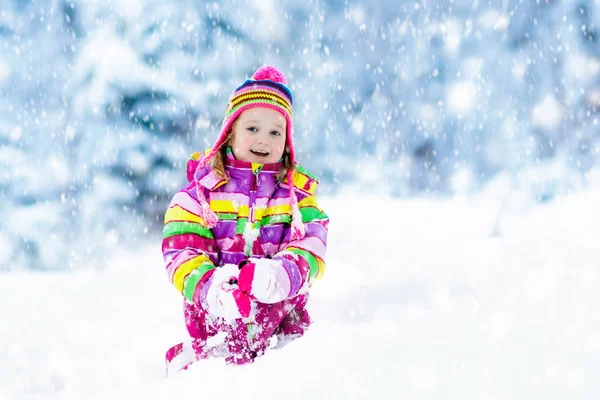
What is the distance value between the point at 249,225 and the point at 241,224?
1.7 inches

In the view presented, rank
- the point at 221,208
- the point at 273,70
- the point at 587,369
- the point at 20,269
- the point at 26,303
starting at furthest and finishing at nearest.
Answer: the point at 20,269 → the point at 26,303 → the point at 273,70 → the point at 221,208 → the point at 587,369

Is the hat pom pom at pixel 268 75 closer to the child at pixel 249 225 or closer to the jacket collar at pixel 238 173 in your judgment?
the child at pixel 249 225

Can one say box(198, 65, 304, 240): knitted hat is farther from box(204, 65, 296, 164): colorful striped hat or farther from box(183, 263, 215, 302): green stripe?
box(183, 263, 215, 302): green stripe

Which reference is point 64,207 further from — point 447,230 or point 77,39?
point 447,230

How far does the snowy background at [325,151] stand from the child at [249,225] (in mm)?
604

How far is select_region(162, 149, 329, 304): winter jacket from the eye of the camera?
7.50 feet

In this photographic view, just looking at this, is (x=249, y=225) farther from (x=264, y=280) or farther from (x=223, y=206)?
(x=264, y=280)

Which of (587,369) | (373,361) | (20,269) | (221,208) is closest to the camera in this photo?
(587,369)

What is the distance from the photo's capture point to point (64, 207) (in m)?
6.57

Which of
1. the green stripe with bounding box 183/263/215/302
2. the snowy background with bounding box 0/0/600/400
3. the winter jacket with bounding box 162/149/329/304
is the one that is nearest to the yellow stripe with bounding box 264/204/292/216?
the winter jacket with bounding box 162/149/329/304

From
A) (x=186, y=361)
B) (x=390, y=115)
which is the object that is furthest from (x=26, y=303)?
(x=390, y=115)

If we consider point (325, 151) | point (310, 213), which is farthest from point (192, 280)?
point (325, 151)

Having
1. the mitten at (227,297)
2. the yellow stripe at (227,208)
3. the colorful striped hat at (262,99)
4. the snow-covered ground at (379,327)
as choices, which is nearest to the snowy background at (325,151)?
the snow-covered ground at (379,327)

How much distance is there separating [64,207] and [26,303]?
2.71 metres
